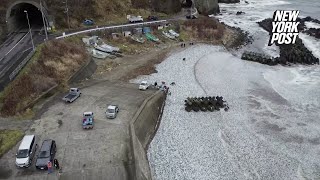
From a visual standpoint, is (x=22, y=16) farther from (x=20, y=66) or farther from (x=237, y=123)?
(x=237, y=123)

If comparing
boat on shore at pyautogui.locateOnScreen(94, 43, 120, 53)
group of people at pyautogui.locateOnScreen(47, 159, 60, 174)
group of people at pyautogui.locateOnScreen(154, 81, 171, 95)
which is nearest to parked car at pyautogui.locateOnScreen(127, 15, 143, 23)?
boat on shore at pyautogui.locateOnScreen(94, 43, 120, 53)

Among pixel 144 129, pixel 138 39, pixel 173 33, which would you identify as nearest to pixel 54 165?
pixel 144 129

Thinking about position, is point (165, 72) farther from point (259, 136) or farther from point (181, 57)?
point (259, 136)

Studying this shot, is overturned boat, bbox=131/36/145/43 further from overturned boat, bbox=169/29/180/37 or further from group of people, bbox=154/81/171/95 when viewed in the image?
group of people, bbox=154/81/171/95

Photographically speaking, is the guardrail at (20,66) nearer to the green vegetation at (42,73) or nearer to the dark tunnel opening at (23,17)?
the green vegetation at (42,73)

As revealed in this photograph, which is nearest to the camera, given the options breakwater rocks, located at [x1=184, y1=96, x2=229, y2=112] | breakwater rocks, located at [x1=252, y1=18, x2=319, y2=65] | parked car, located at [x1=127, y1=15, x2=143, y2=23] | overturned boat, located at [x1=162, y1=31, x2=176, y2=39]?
breakwater rocks, located at [x1=184, y1=96, x2=229, y2=112]

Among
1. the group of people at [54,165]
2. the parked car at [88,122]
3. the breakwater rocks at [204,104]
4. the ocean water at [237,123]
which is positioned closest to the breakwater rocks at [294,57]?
the ocean water at [237,123]

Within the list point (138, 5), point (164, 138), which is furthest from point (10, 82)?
point (138, 5)

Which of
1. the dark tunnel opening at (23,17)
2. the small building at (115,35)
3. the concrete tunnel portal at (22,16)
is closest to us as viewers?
the concrete tunnel portal at (22,16)
